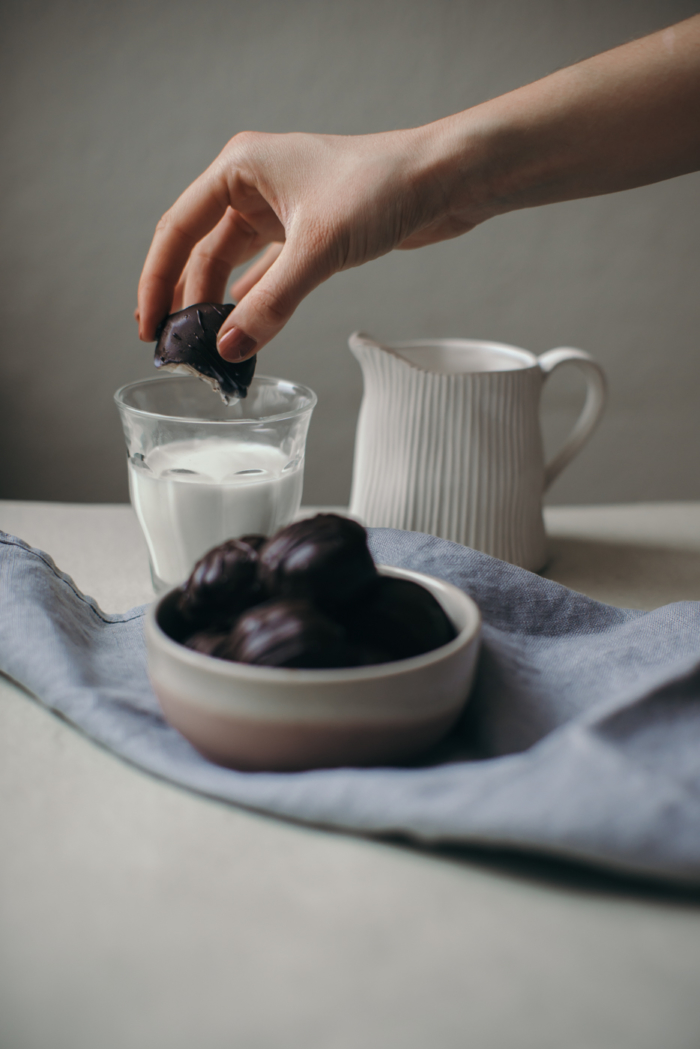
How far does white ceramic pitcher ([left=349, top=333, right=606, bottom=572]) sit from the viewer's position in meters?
0.65

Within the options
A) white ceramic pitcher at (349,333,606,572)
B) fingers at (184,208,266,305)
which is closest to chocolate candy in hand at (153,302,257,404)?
white ceramic pitcher at (349,333,606,572)

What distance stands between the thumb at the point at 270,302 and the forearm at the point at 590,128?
4.6 inches

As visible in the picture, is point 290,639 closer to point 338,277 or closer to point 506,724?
point 506,724

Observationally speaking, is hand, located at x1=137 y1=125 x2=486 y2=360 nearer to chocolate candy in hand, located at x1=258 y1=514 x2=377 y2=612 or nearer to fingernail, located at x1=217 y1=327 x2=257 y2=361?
fingernail, located at x1=217 y1=327 x2=257 y2=361

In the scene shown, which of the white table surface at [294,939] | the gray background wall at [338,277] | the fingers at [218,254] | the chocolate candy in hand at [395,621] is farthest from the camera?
the gray background wall at [338,277]

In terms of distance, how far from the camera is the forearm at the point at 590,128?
0.56 meters

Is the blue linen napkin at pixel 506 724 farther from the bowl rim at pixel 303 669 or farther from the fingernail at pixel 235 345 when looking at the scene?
the fingernail at pixel 235 345

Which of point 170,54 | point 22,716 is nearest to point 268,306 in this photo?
point 22,716

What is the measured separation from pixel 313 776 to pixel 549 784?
0.09m

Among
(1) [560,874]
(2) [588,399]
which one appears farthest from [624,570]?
(1) [560,874]

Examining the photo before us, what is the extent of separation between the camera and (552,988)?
26 centimetres

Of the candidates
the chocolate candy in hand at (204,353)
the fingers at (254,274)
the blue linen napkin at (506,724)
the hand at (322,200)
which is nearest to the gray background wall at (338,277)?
the fingers at (254,274)

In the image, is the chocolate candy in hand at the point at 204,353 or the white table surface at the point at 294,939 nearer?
the white table surface at the point at 294,939

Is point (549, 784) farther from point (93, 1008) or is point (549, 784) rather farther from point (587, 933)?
point (93, 1008)
